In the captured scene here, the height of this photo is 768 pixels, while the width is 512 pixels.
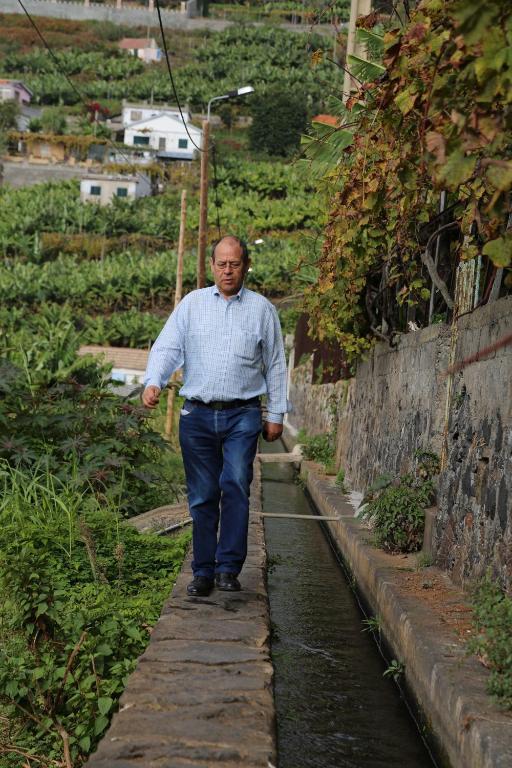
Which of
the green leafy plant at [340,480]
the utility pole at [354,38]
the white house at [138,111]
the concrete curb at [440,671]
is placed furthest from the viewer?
the white house at [138,111]

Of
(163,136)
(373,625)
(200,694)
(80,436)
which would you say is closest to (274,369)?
(373,625)

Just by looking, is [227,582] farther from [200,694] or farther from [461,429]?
[461,429]

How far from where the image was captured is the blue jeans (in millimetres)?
5809

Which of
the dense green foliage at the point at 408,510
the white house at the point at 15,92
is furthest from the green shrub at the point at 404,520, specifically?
the white house at the point at 15,92

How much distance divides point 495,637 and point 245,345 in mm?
2122

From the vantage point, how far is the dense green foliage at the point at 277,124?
93250 millimetres

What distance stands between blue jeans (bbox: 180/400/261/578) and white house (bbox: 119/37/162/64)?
129m

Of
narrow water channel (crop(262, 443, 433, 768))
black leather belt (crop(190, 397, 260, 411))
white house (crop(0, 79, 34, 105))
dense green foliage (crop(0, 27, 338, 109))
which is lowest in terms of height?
narrow water channel (crop(262, 443, 433, 768))

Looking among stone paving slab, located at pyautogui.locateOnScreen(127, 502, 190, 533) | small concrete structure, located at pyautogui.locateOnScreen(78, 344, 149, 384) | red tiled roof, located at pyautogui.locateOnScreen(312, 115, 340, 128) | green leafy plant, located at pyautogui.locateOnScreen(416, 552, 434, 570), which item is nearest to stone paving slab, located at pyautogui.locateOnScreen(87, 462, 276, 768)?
green leafy plant, located at pyautogui.locateOnScreen(416, 552, 434, 570)

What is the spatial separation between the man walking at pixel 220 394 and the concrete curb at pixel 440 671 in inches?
38.9

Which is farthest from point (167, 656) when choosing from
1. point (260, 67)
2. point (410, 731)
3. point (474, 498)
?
point (260, 67)

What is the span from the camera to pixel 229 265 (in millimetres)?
5758

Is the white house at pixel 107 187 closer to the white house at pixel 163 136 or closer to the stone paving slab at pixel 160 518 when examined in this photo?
the white house at pixel 163 136

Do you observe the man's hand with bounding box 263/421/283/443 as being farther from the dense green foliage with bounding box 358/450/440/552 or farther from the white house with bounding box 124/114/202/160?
the white house with bounding box 124/114/202/160
